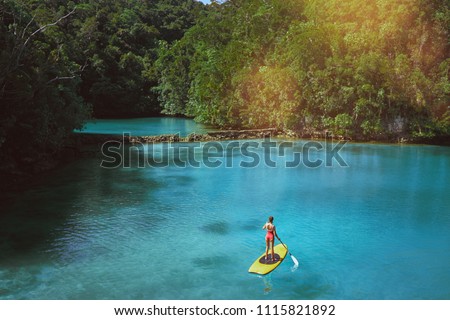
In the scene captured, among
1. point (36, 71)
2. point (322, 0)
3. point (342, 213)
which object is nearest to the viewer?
point (342, 213)

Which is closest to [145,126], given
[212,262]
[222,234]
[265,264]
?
[222,234]

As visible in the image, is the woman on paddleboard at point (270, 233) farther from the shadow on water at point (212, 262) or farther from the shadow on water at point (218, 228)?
the shadow on water at point (218, 228)

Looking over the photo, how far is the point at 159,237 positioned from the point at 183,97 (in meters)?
45.9

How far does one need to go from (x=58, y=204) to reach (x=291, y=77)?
1020 inches

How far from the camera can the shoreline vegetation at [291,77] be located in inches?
941

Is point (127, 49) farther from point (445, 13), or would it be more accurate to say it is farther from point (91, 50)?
point (445, 13)

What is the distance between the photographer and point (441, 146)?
36.6 metres

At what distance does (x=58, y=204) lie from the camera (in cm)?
1936

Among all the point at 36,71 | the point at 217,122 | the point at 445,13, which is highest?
the point at 445,13

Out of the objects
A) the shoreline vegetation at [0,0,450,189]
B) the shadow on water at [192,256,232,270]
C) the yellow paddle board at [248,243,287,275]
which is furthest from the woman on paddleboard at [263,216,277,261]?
the shoreline vegetation at [0,0,450,189]

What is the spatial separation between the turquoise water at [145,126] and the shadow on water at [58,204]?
1675cm

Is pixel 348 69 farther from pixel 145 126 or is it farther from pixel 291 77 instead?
pixel 145 126

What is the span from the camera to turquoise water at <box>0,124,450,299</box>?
11648 millimetres

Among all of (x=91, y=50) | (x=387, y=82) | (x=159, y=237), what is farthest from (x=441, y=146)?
(x=91, y=50)
